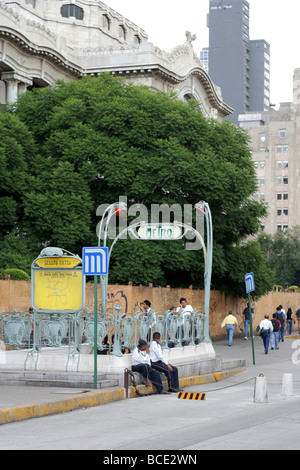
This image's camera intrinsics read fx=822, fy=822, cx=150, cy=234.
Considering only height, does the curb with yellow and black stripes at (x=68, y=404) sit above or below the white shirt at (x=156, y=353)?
below

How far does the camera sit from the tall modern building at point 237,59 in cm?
18138

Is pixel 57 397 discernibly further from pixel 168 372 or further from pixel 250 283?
pixel 250 283

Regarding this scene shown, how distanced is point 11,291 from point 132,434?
17014 mm

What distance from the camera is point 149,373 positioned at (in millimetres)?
17562

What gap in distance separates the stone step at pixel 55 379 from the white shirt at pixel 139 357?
2.70 feet

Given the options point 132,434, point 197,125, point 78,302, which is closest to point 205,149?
point 197,125

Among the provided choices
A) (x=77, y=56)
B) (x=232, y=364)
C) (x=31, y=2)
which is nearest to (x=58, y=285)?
(x=232, y=364)

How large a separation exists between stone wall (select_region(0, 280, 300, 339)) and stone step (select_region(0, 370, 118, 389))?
415 inches

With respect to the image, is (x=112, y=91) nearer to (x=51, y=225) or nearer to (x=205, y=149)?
(x=205, y=149)

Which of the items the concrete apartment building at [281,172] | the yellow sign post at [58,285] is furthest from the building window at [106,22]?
the yellow sign post at [58,285]

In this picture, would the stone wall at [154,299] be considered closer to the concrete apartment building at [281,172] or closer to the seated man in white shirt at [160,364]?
the seated man in white shirt at [160,364]

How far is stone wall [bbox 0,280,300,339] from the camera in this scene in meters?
28.3

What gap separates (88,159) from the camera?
124ft

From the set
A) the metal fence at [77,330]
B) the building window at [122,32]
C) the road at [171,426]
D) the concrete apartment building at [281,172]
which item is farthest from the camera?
the concrete apartment building at [281,172]
